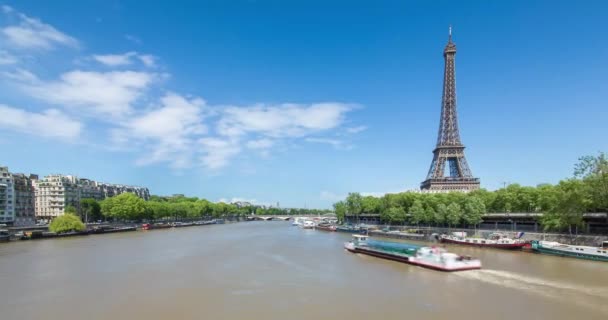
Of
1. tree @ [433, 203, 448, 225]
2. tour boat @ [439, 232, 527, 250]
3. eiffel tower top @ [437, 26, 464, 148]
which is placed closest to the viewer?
tour boat @ [439, 232, 527, 250]

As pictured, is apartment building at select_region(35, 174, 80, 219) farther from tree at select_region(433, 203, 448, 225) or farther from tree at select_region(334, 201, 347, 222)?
tree at select_region(433, 203, 448, 225)

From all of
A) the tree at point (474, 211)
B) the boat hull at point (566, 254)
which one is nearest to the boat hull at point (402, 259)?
the boat hull at point (566, 254)

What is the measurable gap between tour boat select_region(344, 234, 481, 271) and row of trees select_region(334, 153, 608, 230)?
16.5 meters

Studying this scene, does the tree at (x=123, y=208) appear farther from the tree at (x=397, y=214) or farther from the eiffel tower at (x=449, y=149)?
the eiffel tower at (x=449, y=149)

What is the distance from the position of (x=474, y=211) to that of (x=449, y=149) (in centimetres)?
4686

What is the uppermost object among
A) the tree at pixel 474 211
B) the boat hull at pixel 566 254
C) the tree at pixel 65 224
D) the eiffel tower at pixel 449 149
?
the eiffel tower at pixel 449 149

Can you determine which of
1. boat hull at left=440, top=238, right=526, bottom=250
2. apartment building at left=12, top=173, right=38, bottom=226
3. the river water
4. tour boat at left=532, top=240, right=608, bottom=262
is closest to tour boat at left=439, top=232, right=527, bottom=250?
boat hull at left=440, top=238, right=526, bottom=250

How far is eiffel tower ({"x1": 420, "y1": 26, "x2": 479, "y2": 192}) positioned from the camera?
9669 cm

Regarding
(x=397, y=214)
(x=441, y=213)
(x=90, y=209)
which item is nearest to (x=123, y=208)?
(x=90, y=209)

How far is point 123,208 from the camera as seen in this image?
9550 centimetres

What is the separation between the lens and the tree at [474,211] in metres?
57.2

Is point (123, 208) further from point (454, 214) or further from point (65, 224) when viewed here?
point (454, 214)

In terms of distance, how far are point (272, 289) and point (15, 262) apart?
88.2ft

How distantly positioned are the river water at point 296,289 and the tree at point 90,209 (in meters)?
65.6
